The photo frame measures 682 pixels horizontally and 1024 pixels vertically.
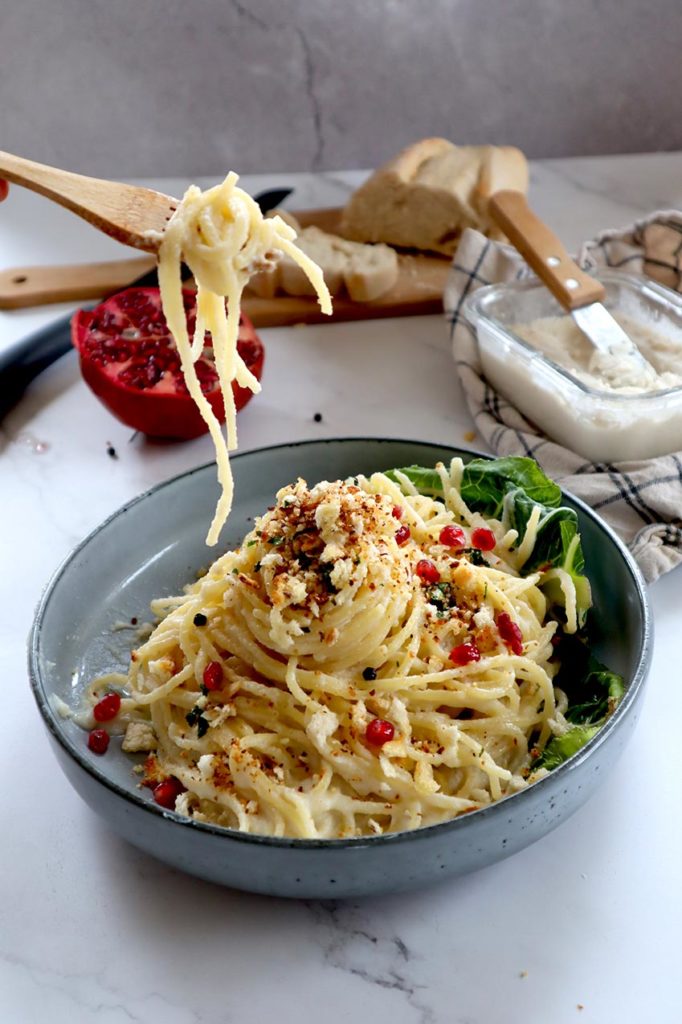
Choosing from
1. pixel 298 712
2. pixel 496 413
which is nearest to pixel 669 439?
pixel 496 413

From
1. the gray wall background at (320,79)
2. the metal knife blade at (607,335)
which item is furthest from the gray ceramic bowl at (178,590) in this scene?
the gray wall background at (320,79)

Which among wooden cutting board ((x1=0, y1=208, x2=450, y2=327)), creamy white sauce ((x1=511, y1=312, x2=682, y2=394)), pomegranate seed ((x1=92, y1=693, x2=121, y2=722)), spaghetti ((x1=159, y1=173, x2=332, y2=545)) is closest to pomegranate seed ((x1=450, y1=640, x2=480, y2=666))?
spaghetti ((x1=159, y1=173, x2=332, y2=545))

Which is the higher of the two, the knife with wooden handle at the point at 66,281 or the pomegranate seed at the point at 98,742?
the pomegranate seed at the point at 98,742

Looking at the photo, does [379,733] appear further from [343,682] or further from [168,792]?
[168,792]

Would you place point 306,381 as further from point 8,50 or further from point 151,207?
point 8,50

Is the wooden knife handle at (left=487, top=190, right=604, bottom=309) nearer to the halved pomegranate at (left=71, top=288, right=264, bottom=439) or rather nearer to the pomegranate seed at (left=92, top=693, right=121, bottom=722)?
the halved pomegranate at (left=71, top=288, right=264, bottom=439)

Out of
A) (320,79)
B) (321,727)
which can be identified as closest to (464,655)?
(321,727)

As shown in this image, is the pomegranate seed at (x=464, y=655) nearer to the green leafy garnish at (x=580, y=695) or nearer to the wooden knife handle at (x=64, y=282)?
the green leafy garnish at (x=580, y=695)
